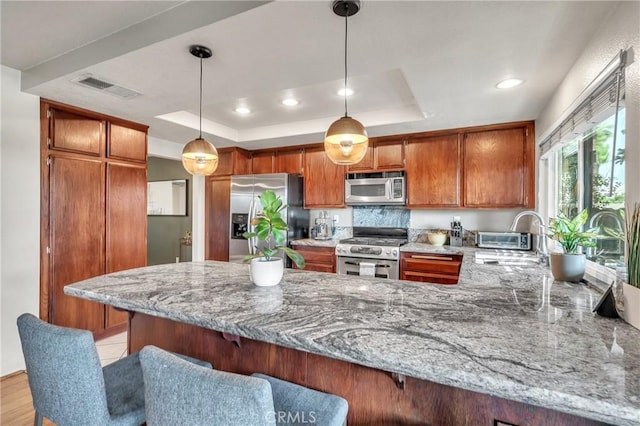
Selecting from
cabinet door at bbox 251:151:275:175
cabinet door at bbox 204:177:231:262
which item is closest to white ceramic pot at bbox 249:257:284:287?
cabinet door at bbox 204:177:231:262

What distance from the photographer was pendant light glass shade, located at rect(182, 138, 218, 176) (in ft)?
6.85

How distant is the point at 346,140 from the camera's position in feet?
5.73

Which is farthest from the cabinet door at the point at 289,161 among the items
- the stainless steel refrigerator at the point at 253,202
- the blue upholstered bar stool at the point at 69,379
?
the blue upholstered bar stool at the point at 69,379

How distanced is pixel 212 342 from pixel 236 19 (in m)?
1.54

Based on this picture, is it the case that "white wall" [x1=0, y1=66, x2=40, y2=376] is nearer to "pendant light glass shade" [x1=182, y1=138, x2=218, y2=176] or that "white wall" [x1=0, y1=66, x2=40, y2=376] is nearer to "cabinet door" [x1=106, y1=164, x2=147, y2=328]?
"cabinet door" [x1=106, y1=164, x2=147, y2=328]

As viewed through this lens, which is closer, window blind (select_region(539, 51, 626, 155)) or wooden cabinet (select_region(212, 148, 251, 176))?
window blind (select_region(539, 51, 626, 155))

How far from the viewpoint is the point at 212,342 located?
1.45m

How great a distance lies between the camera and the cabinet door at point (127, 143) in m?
3.18

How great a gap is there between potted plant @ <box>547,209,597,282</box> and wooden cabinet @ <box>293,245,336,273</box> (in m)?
2.38

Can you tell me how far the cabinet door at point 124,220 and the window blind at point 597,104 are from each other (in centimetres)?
389

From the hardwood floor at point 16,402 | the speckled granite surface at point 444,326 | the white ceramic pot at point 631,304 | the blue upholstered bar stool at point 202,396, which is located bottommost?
the hardwood floor at point 16,402

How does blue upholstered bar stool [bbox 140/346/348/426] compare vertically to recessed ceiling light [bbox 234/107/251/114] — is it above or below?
below

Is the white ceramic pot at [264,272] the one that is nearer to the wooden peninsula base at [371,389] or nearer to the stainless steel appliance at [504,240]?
the wooden peninsula base at [371,389]

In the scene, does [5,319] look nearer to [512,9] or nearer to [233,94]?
[233,94]
